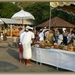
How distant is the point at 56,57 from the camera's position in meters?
7.92

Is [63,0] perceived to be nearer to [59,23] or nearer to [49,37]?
[49,37]

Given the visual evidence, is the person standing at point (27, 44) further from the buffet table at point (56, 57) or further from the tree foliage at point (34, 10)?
the tree foliage at point (34, 10)

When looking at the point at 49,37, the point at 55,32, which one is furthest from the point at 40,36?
the point at 49,37

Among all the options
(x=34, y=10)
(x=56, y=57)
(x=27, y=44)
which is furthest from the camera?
(x=34, y=10)

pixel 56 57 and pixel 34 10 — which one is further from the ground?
pixel 34 10

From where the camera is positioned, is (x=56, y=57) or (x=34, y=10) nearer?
(x=56, y=57)

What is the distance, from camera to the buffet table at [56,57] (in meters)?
7.36

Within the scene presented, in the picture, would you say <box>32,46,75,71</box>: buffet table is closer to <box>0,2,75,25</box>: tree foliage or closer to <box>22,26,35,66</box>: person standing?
<box>22,26,35,66</box>: person standing

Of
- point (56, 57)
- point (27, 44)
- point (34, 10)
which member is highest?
point (34, 10)

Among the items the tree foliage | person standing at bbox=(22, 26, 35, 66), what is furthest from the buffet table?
the tree foliage

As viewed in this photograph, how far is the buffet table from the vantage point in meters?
7.36

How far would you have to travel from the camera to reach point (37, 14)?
39.7m

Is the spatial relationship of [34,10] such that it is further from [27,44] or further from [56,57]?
[56,57]

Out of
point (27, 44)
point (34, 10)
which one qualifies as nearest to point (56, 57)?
point (27, 44)
